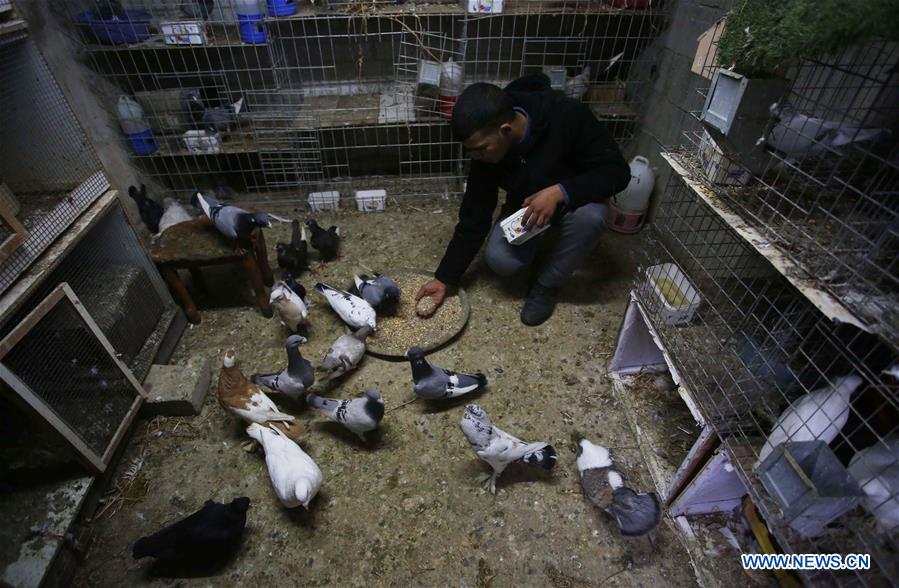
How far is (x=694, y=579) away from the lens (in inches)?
71.4

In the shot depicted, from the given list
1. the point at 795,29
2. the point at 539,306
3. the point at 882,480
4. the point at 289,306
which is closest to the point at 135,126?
the point at 289,306

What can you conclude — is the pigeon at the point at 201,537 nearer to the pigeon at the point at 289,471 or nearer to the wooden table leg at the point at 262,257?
the pigeon at the point at 289,471

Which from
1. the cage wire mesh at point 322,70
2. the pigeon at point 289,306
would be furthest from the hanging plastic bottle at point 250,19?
the pigeon at point 289,306

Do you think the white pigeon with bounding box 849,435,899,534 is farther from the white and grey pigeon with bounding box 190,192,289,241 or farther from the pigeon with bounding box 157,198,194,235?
the pigeon with bounding box 157,198,194,235

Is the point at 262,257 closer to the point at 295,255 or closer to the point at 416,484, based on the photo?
the point at 295,255

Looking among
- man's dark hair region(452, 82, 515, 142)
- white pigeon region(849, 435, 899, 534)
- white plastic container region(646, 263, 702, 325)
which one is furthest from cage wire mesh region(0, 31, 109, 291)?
white pigeon region(849, 435, 899, 534)

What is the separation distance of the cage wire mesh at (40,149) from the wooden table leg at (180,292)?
61 centimetres

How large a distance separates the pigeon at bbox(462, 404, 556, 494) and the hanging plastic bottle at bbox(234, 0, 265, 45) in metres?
3.22

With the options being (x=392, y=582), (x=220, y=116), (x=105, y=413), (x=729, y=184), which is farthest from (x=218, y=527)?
(x=220, y=116)

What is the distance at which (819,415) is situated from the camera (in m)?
1.36

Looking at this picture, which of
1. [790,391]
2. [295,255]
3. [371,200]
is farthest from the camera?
[371,200]

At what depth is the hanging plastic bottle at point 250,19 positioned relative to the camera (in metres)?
3.33

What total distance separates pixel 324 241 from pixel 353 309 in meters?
0.92

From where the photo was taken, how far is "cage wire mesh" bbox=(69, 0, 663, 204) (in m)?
3.43
